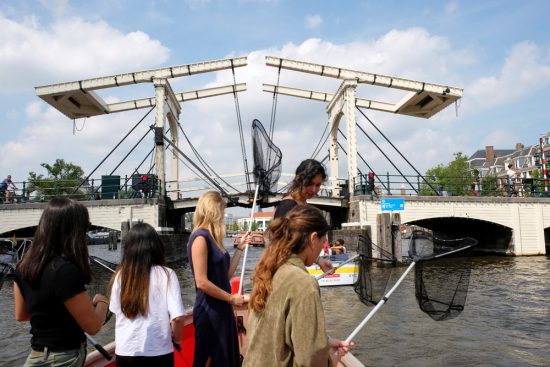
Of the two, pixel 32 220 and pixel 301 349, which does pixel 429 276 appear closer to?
pixel 301 349

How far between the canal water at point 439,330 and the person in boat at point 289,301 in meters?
2.10

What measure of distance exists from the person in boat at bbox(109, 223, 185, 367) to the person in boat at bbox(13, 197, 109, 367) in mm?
304

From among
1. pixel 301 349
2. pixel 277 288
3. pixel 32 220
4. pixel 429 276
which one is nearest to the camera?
pixel 301 349

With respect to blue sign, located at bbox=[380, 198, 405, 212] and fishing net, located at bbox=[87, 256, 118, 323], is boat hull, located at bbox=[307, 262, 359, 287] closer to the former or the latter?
blue sign, located at bbox=[380, 198, 405, 212]

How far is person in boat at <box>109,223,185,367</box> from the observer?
2443 mm

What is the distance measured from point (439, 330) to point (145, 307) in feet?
23.3

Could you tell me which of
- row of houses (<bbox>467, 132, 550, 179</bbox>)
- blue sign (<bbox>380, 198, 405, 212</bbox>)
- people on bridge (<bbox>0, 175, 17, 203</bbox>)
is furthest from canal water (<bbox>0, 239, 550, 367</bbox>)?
row of houses (<bbox>467, 132, 550, 179</bbox>)

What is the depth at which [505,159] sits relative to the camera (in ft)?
234

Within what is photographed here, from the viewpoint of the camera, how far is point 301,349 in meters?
1.67

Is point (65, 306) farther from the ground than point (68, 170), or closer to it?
closer to it

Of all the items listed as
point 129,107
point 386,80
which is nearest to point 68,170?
point 129,107

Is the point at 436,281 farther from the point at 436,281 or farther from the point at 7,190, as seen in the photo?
the point at 7,190

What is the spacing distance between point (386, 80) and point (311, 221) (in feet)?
62.2

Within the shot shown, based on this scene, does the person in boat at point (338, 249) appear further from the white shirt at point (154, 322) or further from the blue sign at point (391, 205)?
the white shirt at point (154, 322)
